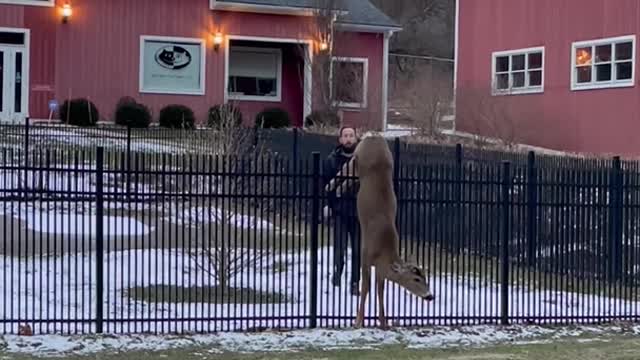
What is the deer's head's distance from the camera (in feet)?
35.1

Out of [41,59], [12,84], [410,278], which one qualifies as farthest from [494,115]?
[410,278]

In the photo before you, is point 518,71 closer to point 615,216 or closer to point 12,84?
point 12,84

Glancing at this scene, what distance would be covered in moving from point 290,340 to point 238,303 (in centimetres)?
127

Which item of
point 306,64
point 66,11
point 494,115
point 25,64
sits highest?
point 66,11

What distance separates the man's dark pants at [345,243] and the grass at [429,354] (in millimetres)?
1534

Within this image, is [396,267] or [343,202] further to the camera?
[343,202]

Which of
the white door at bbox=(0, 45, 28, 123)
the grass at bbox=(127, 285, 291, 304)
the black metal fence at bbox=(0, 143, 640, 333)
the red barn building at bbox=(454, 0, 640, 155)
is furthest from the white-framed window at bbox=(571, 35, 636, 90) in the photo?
the grass at bbox=(127, 285, 291, 304)

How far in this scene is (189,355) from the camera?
984cm

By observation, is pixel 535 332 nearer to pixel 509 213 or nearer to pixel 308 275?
pixel 509 213

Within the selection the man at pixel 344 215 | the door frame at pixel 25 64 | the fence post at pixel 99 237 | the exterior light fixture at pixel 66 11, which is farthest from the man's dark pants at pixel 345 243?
the exterior light fixture at pixel 66 11

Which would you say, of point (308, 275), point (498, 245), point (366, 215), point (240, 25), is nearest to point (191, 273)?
point (308, 275)

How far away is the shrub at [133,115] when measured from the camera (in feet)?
109

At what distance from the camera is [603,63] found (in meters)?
32.4

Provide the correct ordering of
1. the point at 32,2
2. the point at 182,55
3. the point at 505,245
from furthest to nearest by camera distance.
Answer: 1. the point at 182,55
2. the point at 32,2
3. the point at 505,245
